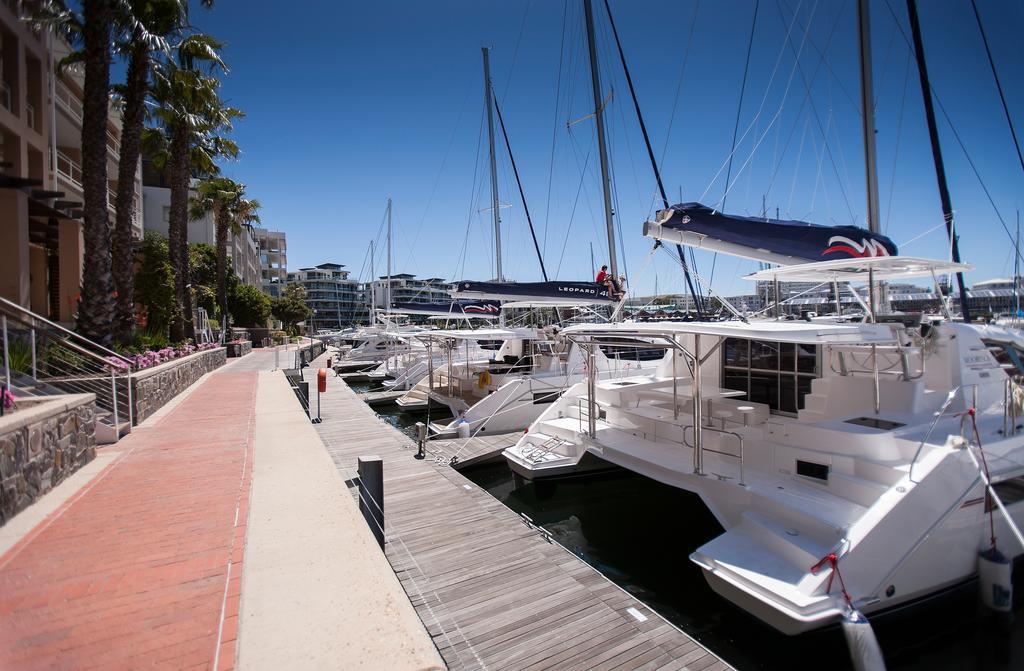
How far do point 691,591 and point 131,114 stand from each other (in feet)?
53.4

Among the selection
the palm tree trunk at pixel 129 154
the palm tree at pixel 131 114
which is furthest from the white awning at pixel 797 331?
the palm tree trunk at pixel 129 154

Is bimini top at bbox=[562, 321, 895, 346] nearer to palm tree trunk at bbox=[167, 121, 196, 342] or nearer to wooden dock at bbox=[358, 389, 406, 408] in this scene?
wooden dock at bbox=[358, 389, 406, 408]

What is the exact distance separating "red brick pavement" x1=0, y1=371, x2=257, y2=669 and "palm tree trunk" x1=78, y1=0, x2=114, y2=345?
19.2 feet

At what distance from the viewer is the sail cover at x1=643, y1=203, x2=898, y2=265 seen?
7.55 m

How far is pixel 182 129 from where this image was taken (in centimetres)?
2073

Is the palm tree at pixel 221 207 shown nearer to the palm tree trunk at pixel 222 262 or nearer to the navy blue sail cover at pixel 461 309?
the palm tree trunk at pixel 222 262

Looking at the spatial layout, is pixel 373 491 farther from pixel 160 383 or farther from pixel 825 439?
pixel 160 383

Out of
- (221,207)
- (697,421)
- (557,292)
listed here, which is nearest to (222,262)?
(221,207)

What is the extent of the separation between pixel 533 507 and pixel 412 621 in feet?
21.1

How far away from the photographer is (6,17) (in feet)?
48.8

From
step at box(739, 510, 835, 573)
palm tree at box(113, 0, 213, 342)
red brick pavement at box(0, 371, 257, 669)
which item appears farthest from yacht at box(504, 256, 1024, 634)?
palm tree at box(113, 0, 213, 342)

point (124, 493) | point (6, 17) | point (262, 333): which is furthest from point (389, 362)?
point (262, 333)

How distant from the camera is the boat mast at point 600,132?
556 inches

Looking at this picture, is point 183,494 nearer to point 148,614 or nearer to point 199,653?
point 148,614
